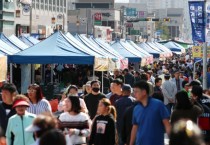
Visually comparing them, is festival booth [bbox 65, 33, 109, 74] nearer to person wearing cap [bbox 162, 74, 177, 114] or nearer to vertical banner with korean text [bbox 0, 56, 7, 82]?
person wearing cap [bbox 162, 74, 177, 114]

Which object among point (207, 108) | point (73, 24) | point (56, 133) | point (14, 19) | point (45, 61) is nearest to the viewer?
point (56, 133)

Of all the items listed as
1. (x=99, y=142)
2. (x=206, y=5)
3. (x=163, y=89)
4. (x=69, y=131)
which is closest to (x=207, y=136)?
(x=99, y=142)

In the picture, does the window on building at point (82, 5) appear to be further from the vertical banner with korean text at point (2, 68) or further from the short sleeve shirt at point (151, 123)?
the short sleeve shirt at point (151, 123)

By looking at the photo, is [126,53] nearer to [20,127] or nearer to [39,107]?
[39,107]

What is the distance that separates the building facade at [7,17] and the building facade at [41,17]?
0.88 m

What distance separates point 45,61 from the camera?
21.1 m

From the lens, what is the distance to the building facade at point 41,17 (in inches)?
2980

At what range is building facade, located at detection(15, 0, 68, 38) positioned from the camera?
248ft

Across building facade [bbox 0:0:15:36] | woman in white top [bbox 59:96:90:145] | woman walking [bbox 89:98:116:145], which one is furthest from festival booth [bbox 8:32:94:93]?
building facade [bbox 0:0:15:36]

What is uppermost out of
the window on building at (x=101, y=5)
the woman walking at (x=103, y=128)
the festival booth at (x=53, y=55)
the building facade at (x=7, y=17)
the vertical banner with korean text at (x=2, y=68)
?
the window on building at (x=101, y=5)

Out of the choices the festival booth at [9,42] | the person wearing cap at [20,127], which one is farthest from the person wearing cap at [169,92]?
the person wearing cap at [20,127]

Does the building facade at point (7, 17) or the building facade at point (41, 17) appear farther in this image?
the building facade at point (41, 17)

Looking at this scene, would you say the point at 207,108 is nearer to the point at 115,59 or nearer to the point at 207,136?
the point at 207,136

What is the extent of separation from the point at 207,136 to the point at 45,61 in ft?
35.8
